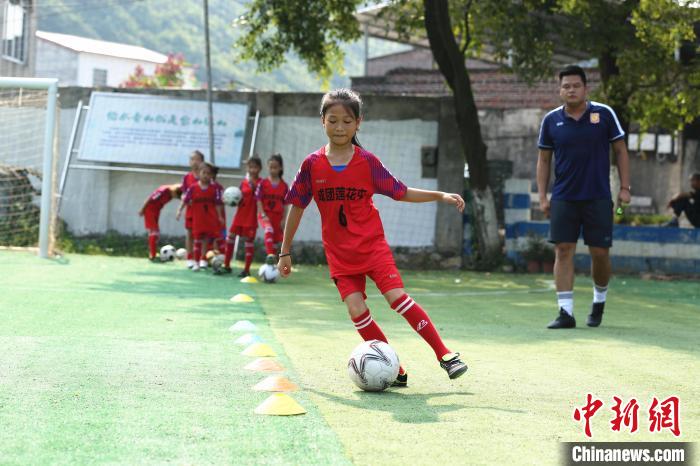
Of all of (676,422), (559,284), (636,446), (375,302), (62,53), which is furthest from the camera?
(62,53)

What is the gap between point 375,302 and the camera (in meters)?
11.3

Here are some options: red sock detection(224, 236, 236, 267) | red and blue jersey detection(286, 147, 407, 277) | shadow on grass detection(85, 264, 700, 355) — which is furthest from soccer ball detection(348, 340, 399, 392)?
red sock detection(224, 236, 236, 267)

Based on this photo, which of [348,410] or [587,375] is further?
[587,375]

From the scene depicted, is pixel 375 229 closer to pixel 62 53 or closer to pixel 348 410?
pixel 348 410

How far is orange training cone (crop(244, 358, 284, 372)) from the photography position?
6.15 metres

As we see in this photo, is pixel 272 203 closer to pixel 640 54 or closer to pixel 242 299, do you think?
pixel 242 299

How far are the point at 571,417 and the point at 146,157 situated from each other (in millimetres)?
14511

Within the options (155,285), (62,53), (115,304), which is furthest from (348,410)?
(62,53)

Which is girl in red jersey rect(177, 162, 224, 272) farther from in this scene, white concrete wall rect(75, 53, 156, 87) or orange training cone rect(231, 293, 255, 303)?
white concrete wall rect(75, 53, 156, 87)

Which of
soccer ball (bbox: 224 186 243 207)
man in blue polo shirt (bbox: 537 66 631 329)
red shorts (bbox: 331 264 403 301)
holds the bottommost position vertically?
red shorts (bbox: 331 264 403 301)

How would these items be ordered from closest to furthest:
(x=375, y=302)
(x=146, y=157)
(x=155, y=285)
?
(x=375, y=302)
(x=155, y=285)
(x=146, y=157)

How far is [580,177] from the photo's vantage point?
878 centimetres

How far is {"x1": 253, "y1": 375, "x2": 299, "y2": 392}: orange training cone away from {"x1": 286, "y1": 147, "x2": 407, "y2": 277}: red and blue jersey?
31.5 inches

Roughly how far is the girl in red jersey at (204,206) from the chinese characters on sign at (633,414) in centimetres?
1021
